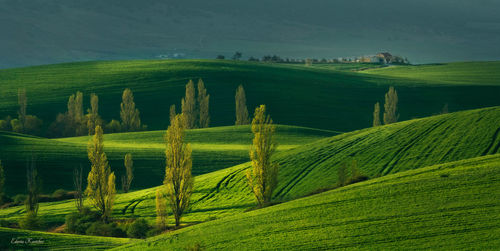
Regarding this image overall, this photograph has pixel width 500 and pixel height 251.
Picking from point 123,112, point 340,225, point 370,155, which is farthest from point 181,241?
point 123,112

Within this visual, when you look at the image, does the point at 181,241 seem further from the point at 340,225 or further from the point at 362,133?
the point at 362,133

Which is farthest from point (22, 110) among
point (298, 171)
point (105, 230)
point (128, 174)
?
point (298, 171)

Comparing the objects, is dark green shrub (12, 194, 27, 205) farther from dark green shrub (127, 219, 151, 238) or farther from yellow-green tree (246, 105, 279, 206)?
yellow-green tree (246, 105, 279, 206)

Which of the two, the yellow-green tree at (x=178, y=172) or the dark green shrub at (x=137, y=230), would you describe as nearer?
the dark green shrub at (x=137, y=230)

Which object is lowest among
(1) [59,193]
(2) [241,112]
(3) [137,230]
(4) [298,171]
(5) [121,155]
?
(1) [59,193]

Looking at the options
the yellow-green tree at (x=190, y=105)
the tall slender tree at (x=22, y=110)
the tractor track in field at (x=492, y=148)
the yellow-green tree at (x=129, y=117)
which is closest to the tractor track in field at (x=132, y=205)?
the tractor track in field at (x=492, y=148)

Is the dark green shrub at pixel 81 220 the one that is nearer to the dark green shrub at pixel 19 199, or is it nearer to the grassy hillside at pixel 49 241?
the grassy hillside at pixel 49 241

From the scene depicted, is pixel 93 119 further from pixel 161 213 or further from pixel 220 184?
pixel 161 213

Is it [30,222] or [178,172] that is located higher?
[178,172]
